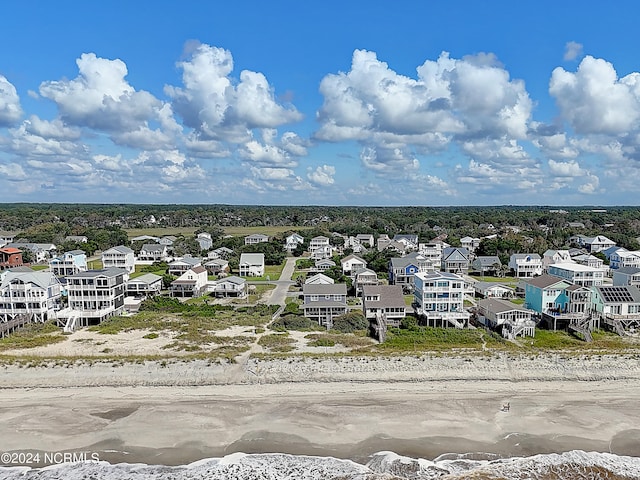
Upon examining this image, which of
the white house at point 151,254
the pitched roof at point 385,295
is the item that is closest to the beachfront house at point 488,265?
the pitched roof at point 385,295

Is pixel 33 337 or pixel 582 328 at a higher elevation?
pixel 582 328

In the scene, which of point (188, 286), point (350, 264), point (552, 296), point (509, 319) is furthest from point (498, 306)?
point (188, 286)

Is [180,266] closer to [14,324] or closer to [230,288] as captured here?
[230,288]

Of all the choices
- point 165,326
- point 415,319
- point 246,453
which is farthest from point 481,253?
point 246,453

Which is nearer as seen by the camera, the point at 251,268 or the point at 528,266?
the point at 528,266

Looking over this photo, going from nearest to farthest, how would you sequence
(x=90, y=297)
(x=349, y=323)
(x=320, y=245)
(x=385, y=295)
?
(x=349, y=323) → (x=90, y=297) → (x=385, y=295) → (x=320, y=245)
